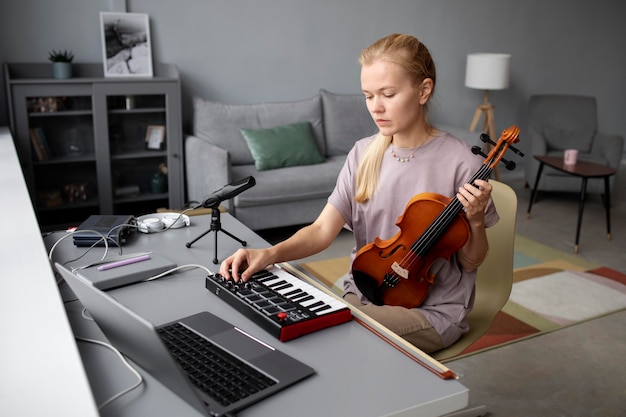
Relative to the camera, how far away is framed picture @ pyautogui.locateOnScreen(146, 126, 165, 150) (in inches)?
155

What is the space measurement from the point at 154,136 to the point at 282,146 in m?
0.87

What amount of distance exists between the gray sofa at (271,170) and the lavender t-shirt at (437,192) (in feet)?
6.58

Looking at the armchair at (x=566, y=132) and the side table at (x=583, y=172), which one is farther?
the armchair at (x=566, y=132)

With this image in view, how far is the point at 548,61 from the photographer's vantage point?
607 cm

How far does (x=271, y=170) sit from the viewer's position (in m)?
4.10

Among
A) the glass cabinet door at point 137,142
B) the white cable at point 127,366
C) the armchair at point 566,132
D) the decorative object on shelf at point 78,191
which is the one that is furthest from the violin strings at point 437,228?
the armchair at point 566,132

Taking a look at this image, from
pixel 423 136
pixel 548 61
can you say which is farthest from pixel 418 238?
pixel 548 61

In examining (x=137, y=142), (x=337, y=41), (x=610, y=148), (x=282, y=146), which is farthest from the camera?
(x=610, y=148)

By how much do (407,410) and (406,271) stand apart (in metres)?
0.69

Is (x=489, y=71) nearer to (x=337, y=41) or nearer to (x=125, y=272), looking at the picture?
(x=337, y=41)

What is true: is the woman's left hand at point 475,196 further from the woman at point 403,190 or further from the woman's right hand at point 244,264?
the woman's right hand at point 244,264

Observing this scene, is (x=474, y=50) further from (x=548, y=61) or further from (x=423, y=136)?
(x=423, y=136)

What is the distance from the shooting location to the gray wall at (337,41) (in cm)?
395

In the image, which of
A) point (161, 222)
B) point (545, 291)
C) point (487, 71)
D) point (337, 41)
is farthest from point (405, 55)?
point (487, 71)
